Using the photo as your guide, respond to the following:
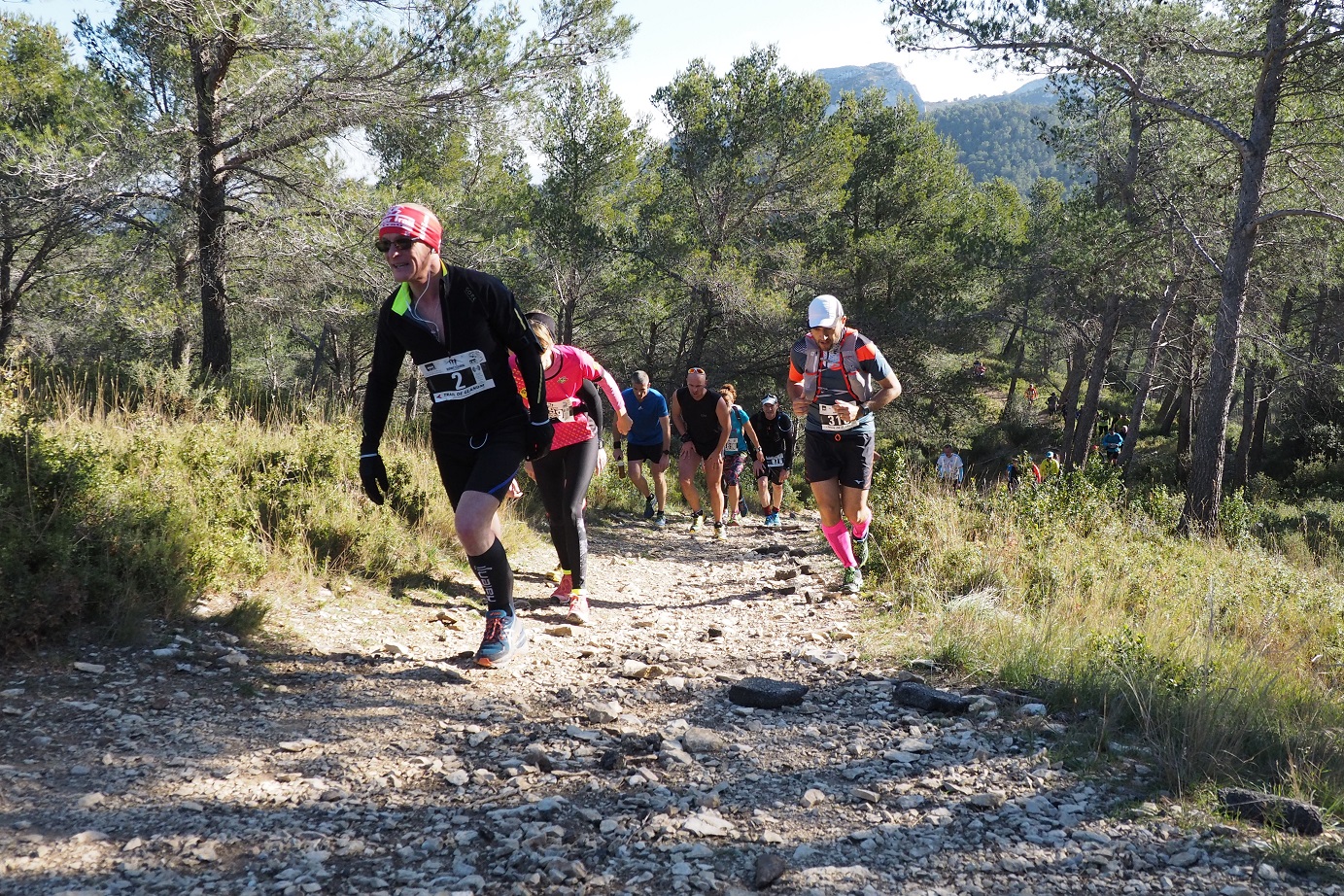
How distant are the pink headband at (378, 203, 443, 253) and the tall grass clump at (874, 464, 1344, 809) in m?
3.21

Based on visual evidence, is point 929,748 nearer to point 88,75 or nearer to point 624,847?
point 624,847

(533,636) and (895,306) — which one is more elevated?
(895,306)

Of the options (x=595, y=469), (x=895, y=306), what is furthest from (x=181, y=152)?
(x=895, y=306)

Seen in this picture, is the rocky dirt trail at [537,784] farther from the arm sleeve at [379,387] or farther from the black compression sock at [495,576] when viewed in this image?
the arm sleeve at [379,387]

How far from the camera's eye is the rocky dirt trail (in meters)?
2.46

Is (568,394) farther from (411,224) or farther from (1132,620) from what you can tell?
(1132,620)

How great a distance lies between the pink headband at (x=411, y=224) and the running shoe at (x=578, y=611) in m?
2.51

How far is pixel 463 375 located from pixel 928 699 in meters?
2.56

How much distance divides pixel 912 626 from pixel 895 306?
19.1 metres

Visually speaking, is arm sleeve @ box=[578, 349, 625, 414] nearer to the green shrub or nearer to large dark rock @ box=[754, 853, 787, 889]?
the green shrub

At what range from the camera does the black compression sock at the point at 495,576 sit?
438 centimetres

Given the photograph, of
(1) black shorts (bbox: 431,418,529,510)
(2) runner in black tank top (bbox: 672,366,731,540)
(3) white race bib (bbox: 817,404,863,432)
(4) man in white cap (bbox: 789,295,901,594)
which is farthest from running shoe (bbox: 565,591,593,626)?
(2) runner in black tank top (bbox: 672,366,731,540)

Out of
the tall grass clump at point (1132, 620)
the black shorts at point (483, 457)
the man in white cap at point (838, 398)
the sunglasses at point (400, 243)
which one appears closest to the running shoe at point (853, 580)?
the tall grass clump at point (1132, 620)

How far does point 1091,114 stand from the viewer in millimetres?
14039
